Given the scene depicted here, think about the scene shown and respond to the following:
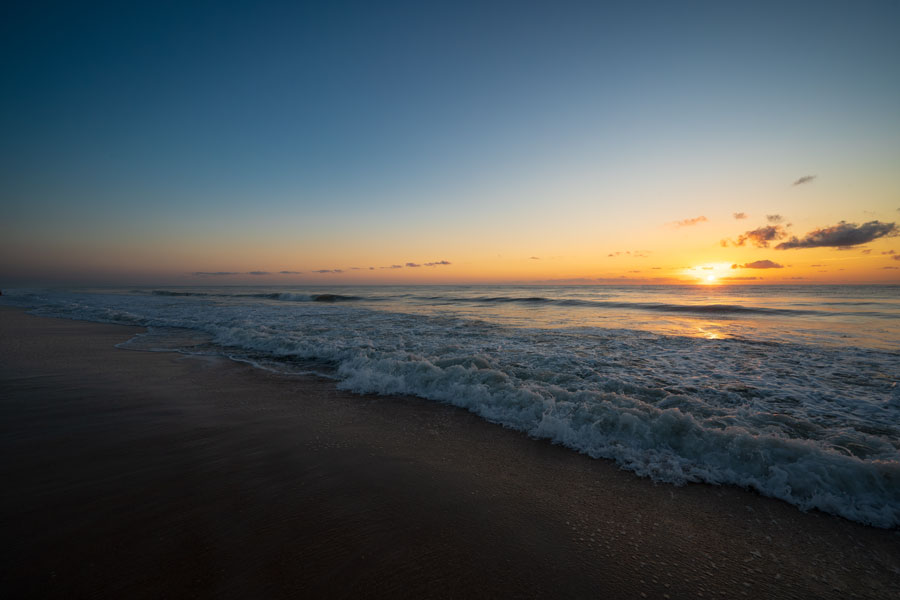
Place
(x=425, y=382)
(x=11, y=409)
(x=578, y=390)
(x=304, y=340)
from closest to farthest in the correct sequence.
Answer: (x=11, y=409) → (x=578, y=390) → (x=425, y=382) → (x=304, y=340)

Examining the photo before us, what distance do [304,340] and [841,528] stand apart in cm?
1287

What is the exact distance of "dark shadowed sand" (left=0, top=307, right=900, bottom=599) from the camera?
2646 millimetres

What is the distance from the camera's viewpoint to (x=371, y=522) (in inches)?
130

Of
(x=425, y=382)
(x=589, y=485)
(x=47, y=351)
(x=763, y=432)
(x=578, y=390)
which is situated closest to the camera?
(x=589, y=485)

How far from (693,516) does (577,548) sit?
1.41 metres

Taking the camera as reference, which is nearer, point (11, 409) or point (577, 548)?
point (577, 548)

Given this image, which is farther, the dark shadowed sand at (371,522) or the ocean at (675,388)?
the ocean at (675,388)

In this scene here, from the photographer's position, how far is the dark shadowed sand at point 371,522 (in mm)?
2646

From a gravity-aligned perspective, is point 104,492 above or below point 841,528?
above

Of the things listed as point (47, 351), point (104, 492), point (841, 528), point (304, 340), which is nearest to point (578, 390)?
point (841, 528)

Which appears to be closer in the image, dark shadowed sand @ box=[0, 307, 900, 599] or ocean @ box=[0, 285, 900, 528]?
dark shadowed sand @ box=[0, 307, 900, 599]

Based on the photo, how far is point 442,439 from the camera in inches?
206

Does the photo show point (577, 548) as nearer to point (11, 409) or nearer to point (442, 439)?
point (442, 439)

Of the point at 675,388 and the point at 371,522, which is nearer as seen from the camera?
the point at 371,522
